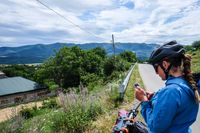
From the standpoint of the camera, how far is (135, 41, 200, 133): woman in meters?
2.39

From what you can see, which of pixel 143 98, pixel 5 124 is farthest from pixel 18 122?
pixel 143 98

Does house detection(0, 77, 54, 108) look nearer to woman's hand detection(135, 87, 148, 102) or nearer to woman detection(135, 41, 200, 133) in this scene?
woman's hand detection(135, 87, 148, 102)

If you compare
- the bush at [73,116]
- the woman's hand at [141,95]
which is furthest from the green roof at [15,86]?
the woman's hand at [141,95]

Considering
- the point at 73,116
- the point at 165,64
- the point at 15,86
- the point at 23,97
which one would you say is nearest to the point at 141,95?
the point at 165,64

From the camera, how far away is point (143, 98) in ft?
8.89

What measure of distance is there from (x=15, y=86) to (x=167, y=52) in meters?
67.7

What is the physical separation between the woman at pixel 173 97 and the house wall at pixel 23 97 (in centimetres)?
5819

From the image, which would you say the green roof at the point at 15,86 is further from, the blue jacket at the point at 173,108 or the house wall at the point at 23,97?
the blue jacket at the point at 173,108

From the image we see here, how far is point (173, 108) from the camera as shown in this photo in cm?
238

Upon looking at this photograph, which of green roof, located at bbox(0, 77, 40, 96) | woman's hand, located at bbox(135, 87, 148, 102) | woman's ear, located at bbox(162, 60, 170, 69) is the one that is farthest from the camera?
green roof, located at bbox(0, 77, 40, 96)

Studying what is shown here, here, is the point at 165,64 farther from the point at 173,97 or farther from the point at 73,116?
the point at 73,116

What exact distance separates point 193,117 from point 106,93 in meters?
9.67

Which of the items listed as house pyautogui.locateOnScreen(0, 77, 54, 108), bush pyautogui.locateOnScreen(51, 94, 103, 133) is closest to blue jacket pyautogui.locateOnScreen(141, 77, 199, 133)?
bush pyautogui.locateOnScreen(51, 94, 103, 133)

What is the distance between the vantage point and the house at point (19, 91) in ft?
203
